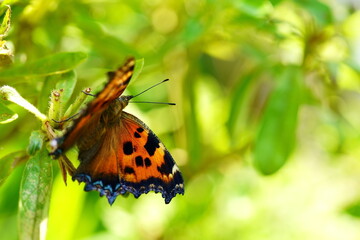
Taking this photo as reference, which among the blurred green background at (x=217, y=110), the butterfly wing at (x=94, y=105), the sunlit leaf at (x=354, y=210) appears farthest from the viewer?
the sunlit leaf at (x=354, y=210)

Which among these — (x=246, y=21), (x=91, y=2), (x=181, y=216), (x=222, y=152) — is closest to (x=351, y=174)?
(x=222, y=152)

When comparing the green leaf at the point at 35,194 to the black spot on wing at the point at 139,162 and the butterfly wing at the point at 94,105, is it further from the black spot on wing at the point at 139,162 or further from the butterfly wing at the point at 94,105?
the black spot on wing at the point at 139,162

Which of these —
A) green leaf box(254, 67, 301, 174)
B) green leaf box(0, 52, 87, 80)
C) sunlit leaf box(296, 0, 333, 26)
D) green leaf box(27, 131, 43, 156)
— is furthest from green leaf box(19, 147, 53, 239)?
sunlit leaf box(296, 0, 333, 26)

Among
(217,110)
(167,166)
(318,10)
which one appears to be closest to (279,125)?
(318,10)

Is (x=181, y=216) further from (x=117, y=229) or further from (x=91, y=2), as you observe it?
(x=91, y=2)

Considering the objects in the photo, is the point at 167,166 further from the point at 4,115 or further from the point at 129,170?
the point at 4,115

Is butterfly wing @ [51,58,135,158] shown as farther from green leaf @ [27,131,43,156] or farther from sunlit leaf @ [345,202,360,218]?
sunlit leaf @ [345,202,360,218]

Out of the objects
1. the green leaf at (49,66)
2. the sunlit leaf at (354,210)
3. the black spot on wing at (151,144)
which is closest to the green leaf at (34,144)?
the green leaf at (49,66)
